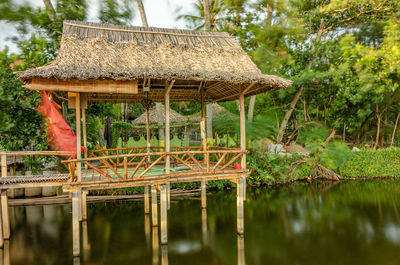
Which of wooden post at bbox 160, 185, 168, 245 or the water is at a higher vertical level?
wooden post at bbox 160, 185, 168, 245

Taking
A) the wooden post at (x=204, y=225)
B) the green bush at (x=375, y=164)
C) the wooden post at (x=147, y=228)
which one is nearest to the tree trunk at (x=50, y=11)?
the wooden post at (x=147, y=228)

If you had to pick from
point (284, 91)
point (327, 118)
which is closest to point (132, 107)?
point (284, 91)

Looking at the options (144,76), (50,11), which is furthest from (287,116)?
(50,11)

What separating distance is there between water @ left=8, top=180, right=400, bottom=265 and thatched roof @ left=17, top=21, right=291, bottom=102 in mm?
2952

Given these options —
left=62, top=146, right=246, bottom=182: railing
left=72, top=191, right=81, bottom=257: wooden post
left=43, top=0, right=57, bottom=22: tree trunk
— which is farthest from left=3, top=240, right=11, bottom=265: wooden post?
left=43, top=0, right=57, bottom=22: tree trunk

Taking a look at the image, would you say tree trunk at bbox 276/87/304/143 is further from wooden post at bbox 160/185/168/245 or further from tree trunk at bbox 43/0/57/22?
tree trunk at bbox 43/0/57/22

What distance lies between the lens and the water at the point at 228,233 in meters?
5.17

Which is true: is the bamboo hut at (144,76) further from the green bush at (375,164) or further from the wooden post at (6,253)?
the green bush at (375,164)

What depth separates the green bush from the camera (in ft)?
39.0

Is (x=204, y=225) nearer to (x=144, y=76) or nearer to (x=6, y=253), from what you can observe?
(x=144, y=76)

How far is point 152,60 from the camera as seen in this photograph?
18.5ft

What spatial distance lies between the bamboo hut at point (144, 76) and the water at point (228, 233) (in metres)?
0.50

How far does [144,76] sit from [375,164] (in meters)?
10.8

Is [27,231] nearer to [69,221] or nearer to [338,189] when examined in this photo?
[69,221]
